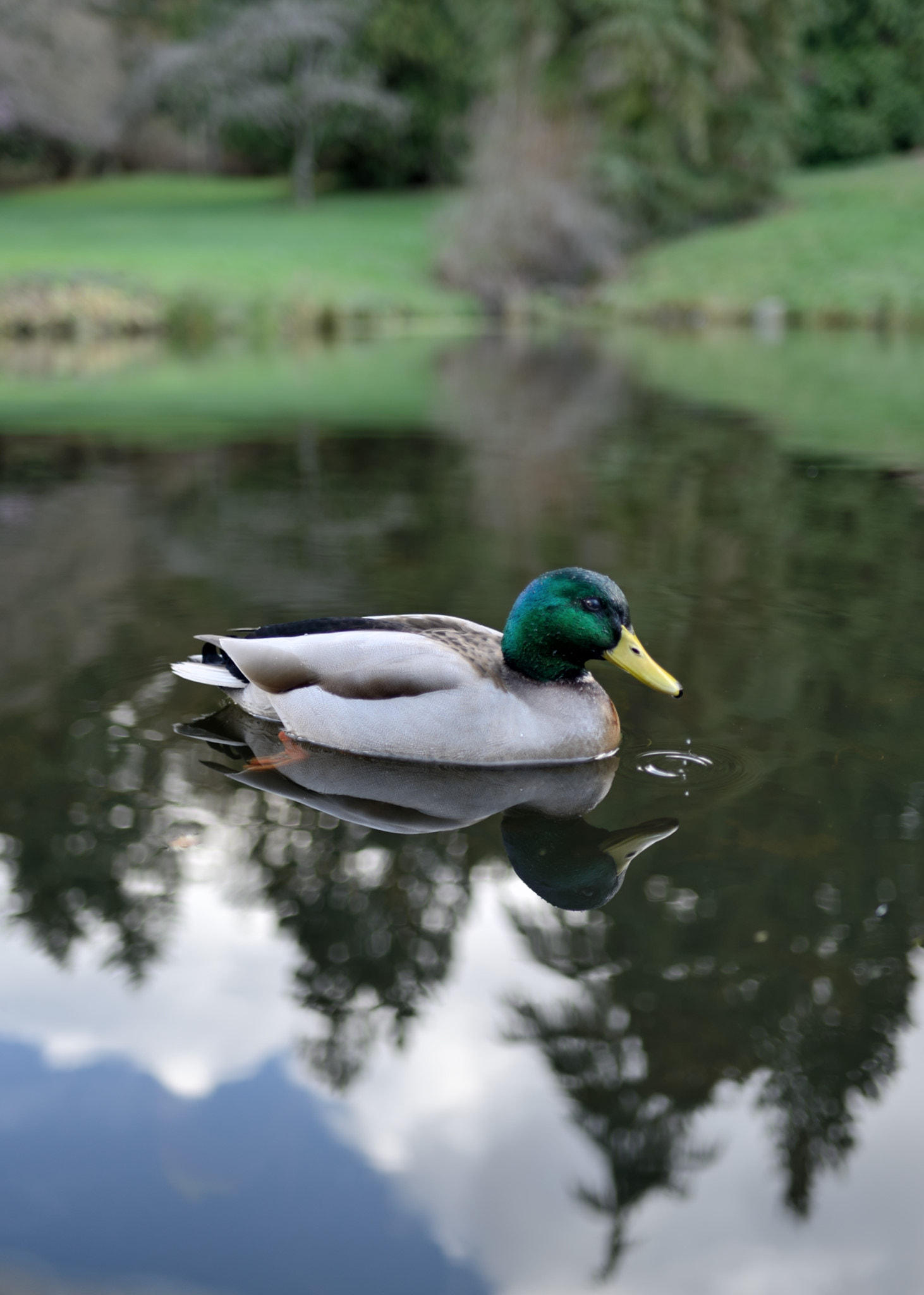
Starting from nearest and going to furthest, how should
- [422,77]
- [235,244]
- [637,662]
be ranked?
[637,662], [235,244], [422,77]

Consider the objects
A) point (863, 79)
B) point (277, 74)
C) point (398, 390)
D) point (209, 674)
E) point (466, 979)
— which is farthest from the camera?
point (277, 74)

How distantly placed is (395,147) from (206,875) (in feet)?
124

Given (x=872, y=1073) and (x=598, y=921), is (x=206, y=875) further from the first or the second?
(x=872, y=1073)

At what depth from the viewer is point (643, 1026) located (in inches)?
99.7

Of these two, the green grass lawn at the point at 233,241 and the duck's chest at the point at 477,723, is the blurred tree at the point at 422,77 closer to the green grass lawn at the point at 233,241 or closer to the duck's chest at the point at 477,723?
the green grass lawn at the point at 233,241

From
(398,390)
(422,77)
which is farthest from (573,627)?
(422,77)

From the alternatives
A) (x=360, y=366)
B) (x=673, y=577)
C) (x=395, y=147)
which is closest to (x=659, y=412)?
(x=360, y=366)

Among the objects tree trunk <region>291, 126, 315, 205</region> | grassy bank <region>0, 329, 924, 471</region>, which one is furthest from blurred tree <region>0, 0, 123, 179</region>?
grassy bank <region>0, 329, 924, 471</region>

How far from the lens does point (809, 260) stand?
25641 millimetres

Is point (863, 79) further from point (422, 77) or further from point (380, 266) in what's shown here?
point (380, 266)

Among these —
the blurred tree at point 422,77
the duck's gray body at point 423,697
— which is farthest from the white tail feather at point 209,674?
the blurred tree at point 422,77

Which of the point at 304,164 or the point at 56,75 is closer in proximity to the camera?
the point at 56,75

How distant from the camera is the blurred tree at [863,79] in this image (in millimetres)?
32906

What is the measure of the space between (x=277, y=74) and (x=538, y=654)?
118 feet
